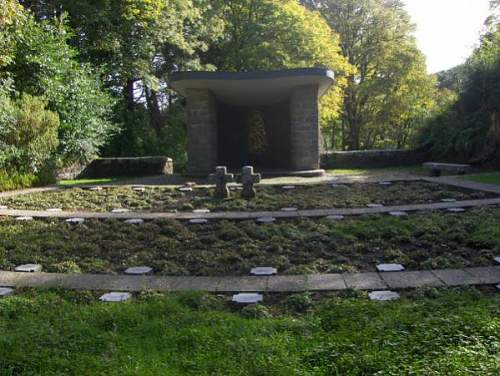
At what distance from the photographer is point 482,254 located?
455 centimetres

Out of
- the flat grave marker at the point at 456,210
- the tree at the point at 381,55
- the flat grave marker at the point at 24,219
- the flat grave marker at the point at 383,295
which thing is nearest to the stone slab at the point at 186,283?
the flat grave marker at the point at 383,295

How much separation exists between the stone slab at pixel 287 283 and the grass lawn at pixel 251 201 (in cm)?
359

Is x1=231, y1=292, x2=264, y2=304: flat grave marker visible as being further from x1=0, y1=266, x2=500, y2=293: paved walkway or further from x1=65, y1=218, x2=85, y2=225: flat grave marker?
x1=65, y1=218, x2=85, y2=225: flat grave marker

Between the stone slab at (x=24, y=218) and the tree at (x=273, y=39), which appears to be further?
the tree at (x=273, y=39)

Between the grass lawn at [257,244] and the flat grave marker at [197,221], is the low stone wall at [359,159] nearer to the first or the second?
the grass lawn at [257,244]

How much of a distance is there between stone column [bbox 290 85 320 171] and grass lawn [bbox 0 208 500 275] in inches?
253

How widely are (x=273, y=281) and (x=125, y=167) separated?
11833 mm

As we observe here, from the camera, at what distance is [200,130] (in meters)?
12.9

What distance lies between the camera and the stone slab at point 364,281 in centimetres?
367

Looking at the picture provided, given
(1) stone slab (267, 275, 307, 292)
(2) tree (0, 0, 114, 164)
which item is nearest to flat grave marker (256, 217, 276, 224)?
(1) stone slab (267, 275, 307, 292)

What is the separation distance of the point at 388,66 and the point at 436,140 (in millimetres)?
13002

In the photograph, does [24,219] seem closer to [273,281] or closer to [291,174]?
[273,281]

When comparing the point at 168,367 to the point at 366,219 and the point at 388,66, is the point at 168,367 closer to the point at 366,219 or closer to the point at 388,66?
the point at 366,219

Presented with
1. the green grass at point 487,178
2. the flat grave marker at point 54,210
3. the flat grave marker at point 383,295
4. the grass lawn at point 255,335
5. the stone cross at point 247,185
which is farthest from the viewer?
the green grass at point 487,178
